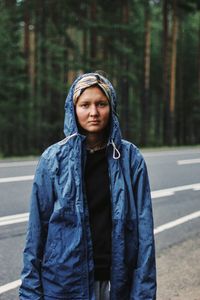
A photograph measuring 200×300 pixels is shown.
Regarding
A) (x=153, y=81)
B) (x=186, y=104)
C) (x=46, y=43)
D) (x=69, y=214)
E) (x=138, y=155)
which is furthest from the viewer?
(x=153, y=81)

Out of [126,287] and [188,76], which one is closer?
[126,287]

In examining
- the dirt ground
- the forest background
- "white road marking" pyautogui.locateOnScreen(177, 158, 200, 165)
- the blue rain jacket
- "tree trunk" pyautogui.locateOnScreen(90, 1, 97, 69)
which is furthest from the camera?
"tree trunk" pyautogui.locateOnScreen(90, 1, 97, 69)

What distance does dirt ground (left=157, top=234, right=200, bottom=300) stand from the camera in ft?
15.7

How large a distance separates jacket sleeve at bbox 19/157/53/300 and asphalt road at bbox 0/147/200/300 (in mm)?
2543

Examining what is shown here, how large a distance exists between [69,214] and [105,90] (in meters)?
0.64

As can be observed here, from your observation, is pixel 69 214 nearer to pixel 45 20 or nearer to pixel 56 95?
pixel 56 95

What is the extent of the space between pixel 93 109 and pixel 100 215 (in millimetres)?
525

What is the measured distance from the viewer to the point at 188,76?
4788cm

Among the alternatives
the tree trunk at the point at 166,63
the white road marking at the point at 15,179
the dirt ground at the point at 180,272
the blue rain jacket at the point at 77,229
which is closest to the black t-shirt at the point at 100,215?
the blue rain jacket at the point at 77,229

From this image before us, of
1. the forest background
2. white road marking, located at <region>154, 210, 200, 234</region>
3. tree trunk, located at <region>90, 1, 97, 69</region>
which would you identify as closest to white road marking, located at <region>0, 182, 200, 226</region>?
white road marking, located at <region>154, 210, 200, 234</region>

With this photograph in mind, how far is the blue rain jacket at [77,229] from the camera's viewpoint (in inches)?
91.3

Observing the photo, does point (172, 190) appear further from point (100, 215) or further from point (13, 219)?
point (100, 215)

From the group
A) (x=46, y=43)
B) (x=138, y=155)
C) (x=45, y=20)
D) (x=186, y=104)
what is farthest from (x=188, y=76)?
(x=138, y=155)

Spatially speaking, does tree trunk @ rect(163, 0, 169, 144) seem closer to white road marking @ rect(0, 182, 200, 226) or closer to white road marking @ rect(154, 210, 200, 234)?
white road marking @ rect(0, 182, 200, 226)
